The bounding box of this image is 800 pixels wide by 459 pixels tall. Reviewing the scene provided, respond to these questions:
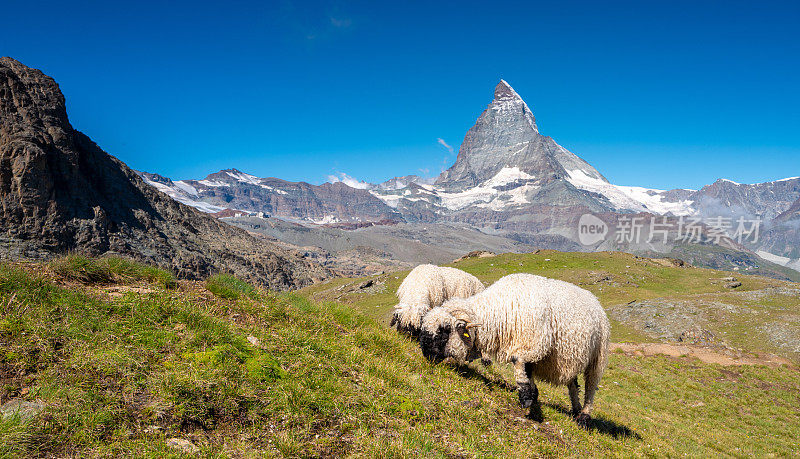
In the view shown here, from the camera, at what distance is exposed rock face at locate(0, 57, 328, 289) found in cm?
7725

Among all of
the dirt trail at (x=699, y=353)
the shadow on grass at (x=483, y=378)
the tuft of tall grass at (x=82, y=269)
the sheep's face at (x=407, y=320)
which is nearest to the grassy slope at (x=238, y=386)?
the shadow on grass at (x=483, y=378)

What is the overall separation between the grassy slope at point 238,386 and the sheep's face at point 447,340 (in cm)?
41

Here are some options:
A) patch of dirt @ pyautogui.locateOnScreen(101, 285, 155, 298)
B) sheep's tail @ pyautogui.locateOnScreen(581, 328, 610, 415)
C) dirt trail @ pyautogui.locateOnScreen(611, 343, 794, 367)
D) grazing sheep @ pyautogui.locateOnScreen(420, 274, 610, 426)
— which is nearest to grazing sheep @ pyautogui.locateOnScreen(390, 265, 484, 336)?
grazing sheep @ pyautogui.locateOnScreen(420, 274, 610, 426)

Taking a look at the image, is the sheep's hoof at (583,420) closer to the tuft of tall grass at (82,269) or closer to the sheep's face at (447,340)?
the sheep's face at (447,340)

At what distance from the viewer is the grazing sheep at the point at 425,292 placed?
12898mm

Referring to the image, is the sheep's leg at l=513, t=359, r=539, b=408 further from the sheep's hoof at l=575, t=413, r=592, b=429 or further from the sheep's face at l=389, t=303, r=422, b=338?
the sheep's face at l=389, t=303, r=422, b=338

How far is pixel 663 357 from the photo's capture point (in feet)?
82.8

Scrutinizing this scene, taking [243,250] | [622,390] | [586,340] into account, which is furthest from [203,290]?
[243,250]

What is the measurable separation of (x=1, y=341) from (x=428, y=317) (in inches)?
328

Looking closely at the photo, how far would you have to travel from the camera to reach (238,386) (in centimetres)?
577

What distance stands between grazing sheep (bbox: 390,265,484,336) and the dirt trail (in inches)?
693

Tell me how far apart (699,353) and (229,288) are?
106ft

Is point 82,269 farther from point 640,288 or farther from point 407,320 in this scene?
point 640,288

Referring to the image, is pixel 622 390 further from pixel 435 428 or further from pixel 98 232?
pixel 98 232
